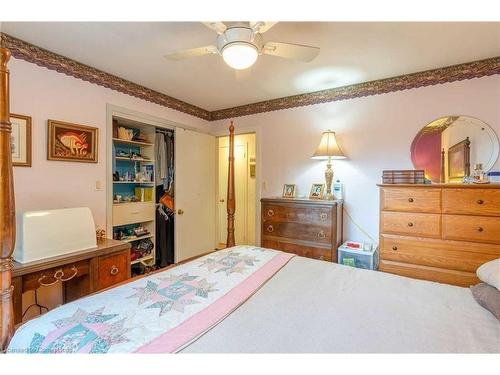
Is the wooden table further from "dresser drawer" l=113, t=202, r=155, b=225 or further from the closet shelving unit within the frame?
the closet shelving unit

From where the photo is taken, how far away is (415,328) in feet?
3.16

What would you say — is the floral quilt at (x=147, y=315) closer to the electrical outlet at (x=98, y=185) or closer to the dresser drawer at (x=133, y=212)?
the electrical outlet at (x=98, y=185)

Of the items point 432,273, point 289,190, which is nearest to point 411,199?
point 432,273

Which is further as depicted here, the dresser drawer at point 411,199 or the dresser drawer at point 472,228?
the dresser drawer at point 411,199

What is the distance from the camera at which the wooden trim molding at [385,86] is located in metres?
2.30

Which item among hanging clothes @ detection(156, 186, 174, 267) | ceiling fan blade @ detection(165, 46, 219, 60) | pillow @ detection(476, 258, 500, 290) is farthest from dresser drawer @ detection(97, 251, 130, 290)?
pillow @ detection(476, 258, 500, 290)

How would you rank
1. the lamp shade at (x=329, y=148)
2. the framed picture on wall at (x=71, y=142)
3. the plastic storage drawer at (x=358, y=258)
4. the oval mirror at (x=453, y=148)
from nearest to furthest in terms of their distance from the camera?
the framed picture on wall at (x=71, y=142)
the oval mirror at (x=453, y=148)
the plastic storage drawer at (x=358, y=258)
the lamp shade at (x=329, y=148)

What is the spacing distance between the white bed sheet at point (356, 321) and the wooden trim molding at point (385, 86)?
2.14 m

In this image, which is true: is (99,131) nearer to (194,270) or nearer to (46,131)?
(46,131)

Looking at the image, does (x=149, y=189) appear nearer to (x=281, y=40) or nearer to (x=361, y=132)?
(x=281, y=40)

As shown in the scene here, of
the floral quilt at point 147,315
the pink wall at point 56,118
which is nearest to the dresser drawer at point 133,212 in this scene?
the pink wall at point 56,118

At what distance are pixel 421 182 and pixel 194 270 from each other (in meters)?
2.10

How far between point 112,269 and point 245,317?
1.64m

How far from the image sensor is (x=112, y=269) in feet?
7.11
